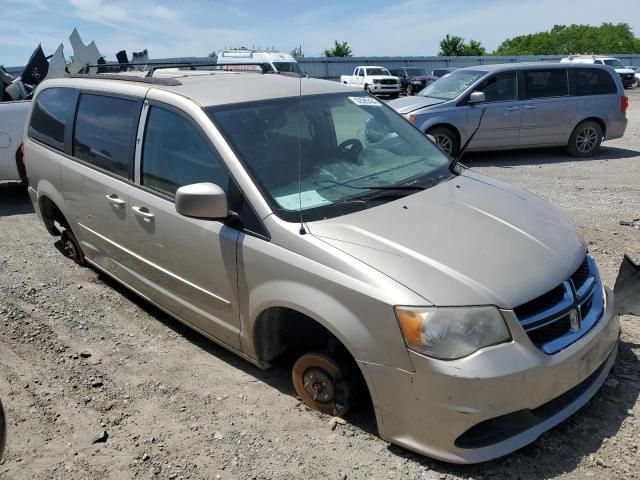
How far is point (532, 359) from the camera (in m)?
2.54

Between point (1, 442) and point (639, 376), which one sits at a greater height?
point (1, 442)

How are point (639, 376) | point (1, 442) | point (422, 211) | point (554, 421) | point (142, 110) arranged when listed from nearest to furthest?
point (1, 442) → point (554, 421) → point (422, 211) → point (639, 376) → point (142, 110)

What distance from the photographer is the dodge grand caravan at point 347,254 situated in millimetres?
2541

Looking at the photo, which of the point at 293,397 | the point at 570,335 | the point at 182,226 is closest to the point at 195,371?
the point at 293,397

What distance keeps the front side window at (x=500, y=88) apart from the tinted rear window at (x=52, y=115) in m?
7.67

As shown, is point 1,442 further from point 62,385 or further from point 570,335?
point 570,335

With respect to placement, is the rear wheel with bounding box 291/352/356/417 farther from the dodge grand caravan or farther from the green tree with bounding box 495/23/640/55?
the green tree with bounding box 495/23/640/55

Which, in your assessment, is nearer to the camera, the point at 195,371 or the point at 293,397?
the point at 293,397

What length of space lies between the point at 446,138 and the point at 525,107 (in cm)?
156

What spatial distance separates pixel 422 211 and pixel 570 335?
97 centimetres

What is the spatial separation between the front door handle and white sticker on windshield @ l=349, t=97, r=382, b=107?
162 centimetres

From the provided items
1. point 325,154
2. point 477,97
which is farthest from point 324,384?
point 477,97

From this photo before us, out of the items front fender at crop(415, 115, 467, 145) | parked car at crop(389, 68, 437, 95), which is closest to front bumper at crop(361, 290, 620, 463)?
front fender at crop(415, 115, 467, 145)

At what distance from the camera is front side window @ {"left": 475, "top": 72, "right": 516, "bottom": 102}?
10539 mm
